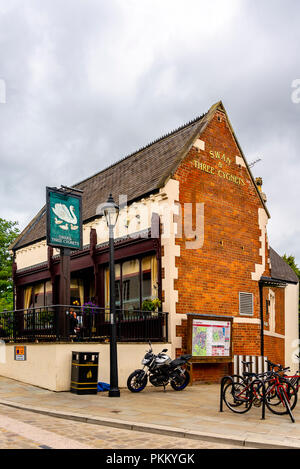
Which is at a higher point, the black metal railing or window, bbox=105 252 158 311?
window, bbox=105 252 158 311

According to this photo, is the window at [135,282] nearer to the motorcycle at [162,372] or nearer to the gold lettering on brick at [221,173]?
the motorcycle at [162,372]

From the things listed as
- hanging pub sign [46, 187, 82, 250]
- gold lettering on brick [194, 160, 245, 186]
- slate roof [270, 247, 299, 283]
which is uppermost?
gold lettering on brick [194, 160, 245, 186]

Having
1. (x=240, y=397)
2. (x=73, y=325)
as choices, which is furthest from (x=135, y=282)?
(x=240, y=397)

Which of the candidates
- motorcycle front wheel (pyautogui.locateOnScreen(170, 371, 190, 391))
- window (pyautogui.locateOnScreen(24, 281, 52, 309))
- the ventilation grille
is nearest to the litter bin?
motorcycle front wheel (pyautogui.locateOnScreen(170, 371, 190, 391))

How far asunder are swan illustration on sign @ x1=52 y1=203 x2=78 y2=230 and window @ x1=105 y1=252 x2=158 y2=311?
2875 mm

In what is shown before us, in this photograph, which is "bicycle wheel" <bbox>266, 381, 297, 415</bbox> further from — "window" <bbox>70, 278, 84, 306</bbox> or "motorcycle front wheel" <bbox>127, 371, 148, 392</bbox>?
"window" <bbox>70, 278, 84, 306</bbox>

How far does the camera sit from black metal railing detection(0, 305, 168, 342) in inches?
569

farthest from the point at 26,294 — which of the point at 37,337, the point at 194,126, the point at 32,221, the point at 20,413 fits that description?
the point at 20,413

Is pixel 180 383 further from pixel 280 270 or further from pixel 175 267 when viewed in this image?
pixel 280 270

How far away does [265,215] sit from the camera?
20.4 m

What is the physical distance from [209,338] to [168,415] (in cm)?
660

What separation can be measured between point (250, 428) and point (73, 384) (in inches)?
234

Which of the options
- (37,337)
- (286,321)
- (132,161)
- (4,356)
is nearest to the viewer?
(37,337)

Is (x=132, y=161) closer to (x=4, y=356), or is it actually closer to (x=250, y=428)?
(x=4, y=356)
